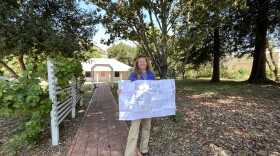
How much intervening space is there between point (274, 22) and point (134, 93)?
42.6 feet

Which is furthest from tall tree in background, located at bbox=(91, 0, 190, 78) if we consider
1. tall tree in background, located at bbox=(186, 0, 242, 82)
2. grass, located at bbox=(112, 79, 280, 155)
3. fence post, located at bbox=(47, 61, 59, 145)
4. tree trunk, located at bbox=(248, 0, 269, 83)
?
tree trunk, located at bbox=(248, 0, 269, 83)

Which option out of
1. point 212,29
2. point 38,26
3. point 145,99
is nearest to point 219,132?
point 145,99

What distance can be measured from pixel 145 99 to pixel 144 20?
4897 millimetres

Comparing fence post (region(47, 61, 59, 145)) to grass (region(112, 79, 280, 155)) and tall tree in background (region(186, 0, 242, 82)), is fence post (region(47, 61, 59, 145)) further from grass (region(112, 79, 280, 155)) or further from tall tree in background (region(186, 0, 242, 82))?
tall tree in background (region(186, 0, 242, 82))

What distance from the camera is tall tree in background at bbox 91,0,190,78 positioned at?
6.46 meters

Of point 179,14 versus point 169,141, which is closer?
point 169,141

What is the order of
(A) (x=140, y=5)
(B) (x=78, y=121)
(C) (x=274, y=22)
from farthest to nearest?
(C) (x=274, y=22)
(A) (x=140, y=5)
(B) (x=78, y=121)

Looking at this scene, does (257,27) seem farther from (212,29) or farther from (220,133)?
(220,133)

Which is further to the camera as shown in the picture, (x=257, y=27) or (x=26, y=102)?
(x=257, y=27)

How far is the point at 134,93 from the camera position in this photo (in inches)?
133

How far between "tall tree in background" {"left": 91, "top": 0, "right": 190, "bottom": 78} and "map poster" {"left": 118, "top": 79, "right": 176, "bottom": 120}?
2624mm

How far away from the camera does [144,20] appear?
25.2ft

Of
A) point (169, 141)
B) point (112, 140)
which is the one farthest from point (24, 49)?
point (169, 141)

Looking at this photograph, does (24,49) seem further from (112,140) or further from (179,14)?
(179,14)
